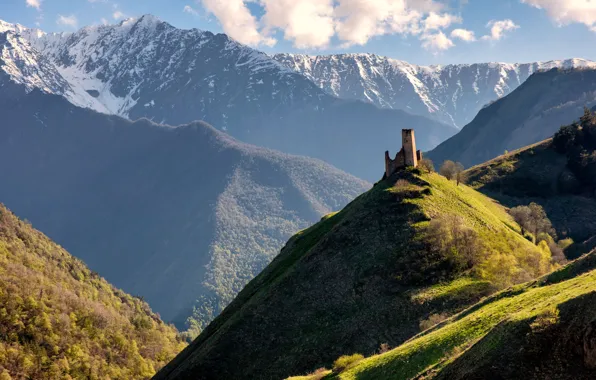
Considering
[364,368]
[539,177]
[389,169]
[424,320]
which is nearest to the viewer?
[364,368]

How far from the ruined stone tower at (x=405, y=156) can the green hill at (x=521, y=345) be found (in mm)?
54707

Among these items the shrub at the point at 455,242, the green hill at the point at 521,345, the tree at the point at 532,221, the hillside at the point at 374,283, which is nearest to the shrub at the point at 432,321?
the hillside at the point at 374,283

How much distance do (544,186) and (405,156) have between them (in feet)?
232

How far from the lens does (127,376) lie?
607 feet

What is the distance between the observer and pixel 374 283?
208 feet

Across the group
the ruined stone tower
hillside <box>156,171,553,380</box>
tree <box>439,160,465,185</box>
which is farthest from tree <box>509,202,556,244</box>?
the ruined stone tower

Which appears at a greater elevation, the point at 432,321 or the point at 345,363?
the point at 432,321

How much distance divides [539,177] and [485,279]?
97.7m

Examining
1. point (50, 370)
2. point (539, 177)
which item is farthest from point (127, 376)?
point (539, 177)

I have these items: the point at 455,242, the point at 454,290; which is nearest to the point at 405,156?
the point at 455,242

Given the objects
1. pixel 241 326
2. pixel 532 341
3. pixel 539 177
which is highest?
pixel 539 177

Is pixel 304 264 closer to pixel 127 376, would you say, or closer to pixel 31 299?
pixel 127 376

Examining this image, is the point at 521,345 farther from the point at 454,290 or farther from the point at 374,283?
the point at 374,283

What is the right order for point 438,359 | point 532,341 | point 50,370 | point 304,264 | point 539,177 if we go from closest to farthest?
point 532,341 → point 438,359 → point 304,264 → point 539,177 → point 50,370
